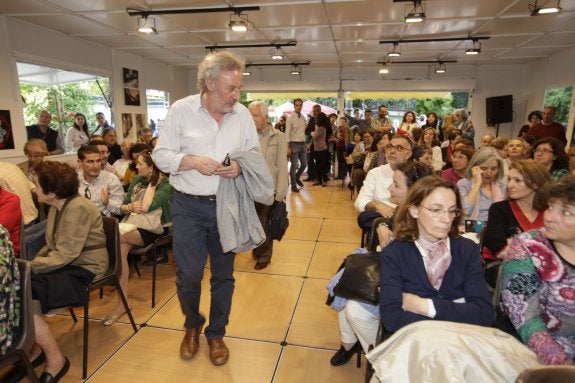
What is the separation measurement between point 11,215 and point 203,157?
132 centimetres

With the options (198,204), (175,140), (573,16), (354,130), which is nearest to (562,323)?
(198,204)

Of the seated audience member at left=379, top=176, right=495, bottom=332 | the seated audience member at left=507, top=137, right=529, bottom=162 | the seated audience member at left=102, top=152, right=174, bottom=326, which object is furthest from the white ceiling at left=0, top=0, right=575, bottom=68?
the seated audience member at left=379, top=176, right=495, bottom=332

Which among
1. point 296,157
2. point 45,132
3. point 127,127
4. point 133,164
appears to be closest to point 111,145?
point 45,132

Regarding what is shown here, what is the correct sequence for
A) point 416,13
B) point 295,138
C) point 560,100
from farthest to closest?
point 560,100 → point 295,138 → point 416,13

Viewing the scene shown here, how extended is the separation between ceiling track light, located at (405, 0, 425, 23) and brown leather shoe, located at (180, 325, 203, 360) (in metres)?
4.76

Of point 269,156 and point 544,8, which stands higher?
point 544,8

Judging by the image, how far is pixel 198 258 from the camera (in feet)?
6.65

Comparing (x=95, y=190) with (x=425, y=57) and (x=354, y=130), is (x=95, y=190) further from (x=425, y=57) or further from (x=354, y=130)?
(x=425, y=57)

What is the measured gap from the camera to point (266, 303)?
289 cm

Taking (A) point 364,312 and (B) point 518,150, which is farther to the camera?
(B) point 518,150

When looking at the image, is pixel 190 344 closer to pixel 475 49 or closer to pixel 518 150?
pixel 518 150

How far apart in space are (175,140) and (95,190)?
1628 mm

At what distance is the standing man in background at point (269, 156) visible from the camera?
342cm

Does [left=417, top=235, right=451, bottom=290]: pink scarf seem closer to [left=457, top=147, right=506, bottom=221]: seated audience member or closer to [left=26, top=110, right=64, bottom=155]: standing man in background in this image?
[left=457, top=147, right=506, bottom=221]: seated audience member
